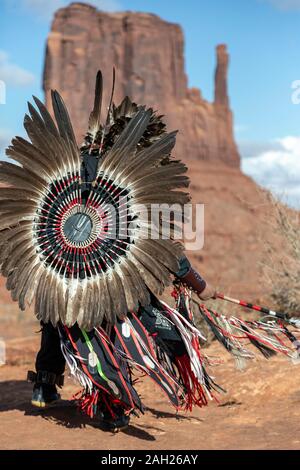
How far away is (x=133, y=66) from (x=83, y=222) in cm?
7157

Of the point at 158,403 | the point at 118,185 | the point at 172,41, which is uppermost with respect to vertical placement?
the point at 172,41

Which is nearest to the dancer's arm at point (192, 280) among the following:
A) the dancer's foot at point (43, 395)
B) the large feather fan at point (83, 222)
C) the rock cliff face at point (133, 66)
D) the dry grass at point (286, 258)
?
the large feather fan at point (83, 222)

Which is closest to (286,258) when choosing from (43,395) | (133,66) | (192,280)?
(192,280)

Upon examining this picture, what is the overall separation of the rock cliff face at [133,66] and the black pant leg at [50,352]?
65.8 meters

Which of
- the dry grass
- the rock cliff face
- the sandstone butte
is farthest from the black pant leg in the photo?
the rock cliff face

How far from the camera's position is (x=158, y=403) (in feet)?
18.9

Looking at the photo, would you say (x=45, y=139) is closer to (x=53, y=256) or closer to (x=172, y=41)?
(x=53, y=256)

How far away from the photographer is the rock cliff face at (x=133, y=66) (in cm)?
7206

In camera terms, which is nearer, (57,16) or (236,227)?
(236,227)

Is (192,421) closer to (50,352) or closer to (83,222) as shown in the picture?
(50,352)

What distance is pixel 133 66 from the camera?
2869 inches

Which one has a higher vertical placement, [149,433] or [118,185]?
[118,185]

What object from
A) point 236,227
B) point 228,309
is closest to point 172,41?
point 236,227
